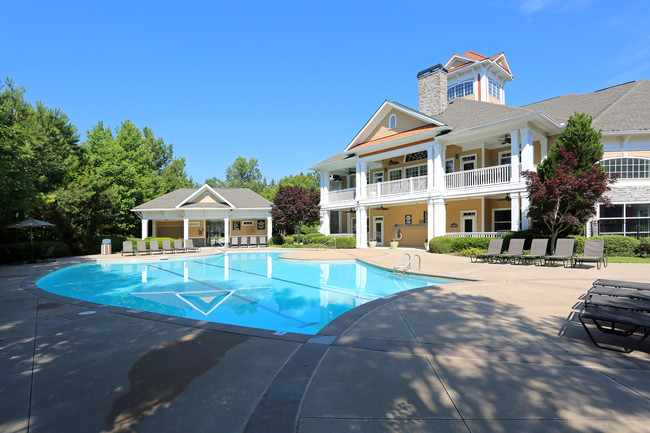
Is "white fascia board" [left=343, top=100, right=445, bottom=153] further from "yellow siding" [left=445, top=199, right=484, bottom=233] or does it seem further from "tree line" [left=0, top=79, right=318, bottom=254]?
"tree line" [left=0, top=79, right=318, bottom=254]

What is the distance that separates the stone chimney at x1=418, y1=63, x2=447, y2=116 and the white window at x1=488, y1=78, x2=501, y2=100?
734 cm

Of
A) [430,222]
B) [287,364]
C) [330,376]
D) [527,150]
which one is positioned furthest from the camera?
[430,222]

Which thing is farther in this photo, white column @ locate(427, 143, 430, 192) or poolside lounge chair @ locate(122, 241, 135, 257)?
poolside lounge chair @ locate(122, 241, 135, 257)

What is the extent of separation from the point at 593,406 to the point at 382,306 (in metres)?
3.83

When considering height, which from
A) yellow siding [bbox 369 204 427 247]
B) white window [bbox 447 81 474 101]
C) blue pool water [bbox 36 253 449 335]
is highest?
white window [bbox 447 81 474 101]

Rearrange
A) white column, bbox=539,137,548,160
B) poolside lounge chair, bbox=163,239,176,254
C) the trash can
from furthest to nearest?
poolside lounge chair, bbox=163,239,176,254 < the trash can < white column, bbox=539,137,548,160

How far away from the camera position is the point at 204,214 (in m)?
30.7

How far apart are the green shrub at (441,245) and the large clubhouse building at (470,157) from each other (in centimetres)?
156

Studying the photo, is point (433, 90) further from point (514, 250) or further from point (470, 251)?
point (514, 250)

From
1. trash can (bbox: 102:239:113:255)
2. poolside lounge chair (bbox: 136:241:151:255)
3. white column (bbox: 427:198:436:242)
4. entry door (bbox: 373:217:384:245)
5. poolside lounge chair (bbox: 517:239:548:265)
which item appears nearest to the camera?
poolside lounge chair (bbox: 517:239:548:265)

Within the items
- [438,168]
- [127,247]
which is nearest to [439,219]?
[438,168]

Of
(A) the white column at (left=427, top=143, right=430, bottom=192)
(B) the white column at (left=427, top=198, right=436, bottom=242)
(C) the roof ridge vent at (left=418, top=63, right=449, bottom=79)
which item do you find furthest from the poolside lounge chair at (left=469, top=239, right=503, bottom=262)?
(C) the roof ridge vent at (left=418, top=63, right=449, bottom=79)

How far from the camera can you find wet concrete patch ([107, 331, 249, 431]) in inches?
111

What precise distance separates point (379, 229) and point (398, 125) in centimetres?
865
